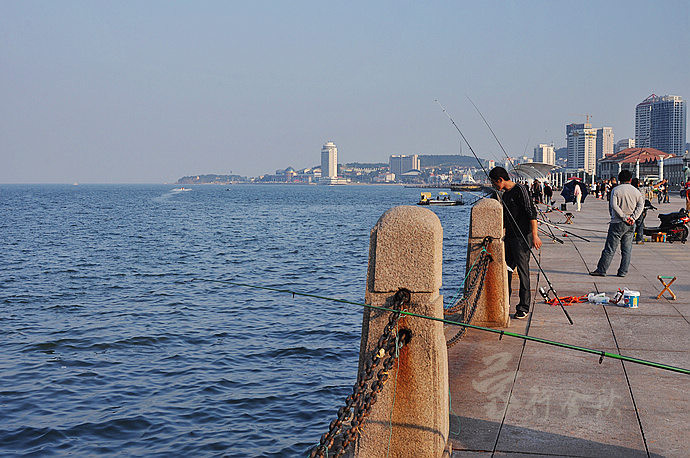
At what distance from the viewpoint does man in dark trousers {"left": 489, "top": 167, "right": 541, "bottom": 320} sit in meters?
8.70

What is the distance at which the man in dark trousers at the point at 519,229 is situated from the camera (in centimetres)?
870

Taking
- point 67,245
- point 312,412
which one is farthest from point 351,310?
point 67,245

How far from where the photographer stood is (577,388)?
19.1ft

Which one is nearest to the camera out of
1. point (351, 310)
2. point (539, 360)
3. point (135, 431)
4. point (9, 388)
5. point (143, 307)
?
point (539, 360)

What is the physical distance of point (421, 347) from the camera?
4016 mm

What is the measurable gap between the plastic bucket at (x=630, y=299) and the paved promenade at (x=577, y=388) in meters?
0.12

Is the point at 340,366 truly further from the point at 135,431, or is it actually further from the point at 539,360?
the point at 539,360

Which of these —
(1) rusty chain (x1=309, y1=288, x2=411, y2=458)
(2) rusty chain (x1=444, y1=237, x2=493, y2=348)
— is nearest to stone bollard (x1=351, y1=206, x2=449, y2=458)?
(1) rusty chain (x1=309, y1=288, x2=411, y2=458)

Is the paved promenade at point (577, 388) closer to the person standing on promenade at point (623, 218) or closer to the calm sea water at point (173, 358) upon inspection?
the person standing on promenade at point (623, 218)

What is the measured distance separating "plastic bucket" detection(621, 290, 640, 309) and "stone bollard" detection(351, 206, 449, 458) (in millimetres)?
6122

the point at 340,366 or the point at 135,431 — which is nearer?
the point at 135,431

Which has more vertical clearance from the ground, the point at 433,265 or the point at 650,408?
the point at 433,265

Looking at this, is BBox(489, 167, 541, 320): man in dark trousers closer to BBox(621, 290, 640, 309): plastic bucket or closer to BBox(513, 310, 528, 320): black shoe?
BBox(513, 310, 528, 320): black shoe

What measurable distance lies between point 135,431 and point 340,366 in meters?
3.72
